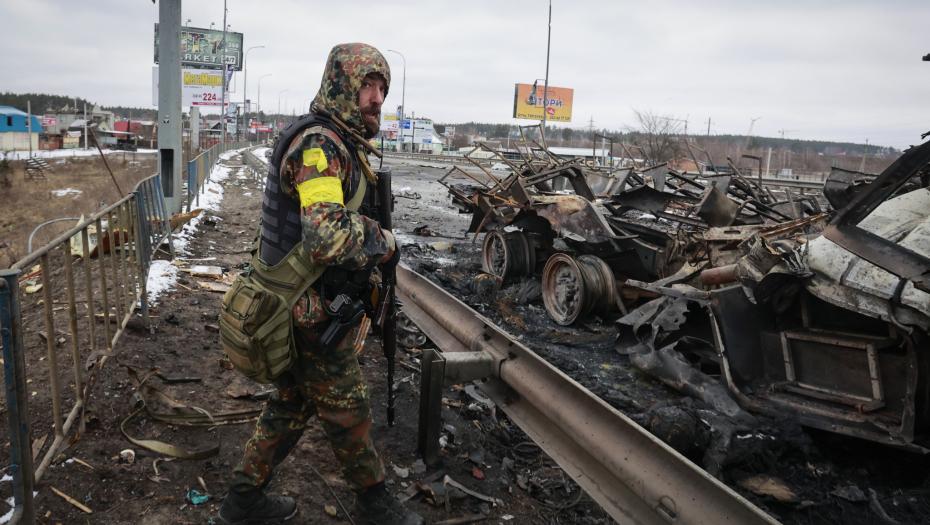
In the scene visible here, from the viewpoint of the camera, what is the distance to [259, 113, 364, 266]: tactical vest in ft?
7.46

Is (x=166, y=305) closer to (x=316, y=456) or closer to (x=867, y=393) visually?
(x=316, y=456)

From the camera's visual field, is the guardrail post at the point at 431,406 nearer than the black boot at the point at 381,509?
No

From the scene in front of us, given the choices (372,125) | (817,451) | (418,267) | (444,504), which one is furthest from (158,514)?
(418,267)

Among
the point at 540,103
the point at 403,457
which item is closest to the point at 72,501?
the point at 403,457

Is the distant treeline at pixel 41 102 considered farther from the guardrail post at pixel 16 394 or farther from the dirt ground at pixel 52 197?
the guardrail post at pixel 16 394

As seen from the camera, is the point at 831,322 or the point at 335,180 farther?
the point at 831,322

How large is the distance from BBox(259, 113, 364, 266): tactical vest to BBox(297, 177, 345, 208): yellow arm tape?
0.55 ft

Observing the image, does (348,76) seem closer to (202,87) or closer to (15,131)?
(202,87)

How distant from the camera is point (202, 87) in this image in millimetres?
29094

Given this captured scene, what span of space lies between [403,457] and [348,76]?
1.98m

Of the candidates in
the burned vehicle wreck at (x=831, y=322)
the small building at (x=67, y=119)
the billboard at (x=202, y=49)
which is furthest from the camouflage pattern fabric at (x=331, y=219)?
the small building at (x=67, y=119)

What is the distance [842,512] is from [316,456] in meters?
2.76

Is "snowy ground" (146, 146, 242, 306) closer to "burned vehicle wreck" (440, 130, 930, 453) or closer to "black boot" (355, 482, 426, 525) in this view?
"black boot" (355, 482, 426, 525)

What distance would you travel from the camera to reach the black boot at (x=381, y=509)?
8.11ft
